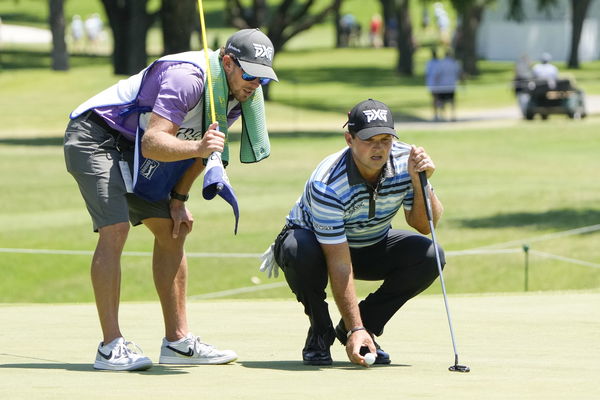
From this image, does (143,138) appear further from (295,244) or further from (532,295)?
(532,295)

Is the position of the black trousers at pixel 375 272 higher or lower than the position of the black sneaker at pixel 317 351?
higher

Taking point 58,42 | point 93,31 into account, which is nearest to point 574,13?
point 58,42

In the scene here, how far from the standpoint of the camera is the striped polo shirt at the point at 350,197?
6.41 meters

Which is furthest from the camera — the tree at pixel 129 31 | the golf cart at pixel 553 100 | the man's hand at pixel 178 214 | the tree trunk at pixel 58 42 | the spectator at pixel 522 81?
the tree trunk at pixel 58 42

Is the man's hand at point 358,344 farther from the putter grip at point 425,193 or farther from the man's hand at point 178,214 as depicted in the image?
the man's hand at point 178,214

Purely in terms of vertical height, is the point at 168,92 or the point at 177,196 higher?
the point at 168,92

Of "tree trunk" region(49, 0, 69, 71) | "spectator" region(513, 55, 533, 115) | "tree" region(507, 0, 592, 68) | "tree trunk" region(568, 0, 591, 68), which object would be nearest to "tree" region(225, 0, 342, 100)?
"spectator" region(513, 55, 533, 115)

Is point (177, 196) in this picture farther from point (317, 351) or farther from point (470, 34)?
point (470, 34)

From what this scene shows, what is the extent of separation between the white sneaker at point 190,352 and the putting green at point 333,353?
0.49 ft

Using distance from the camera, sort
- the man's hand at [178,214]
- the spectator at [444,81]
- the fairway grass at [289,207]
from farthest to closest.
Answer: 1. the spectator at [444,81]
2. the fairway grass at [289,207]
3. the man's hand at [178,214]

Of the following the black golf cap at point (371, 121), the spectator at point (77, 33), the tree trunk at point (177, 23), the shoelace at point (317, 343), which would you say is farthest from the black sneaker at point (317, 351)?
the spectator at point (77, 33)

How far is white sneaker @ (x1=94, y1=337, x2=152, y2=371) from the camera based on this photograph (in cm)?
631

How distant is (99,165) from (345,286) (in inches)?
53.5

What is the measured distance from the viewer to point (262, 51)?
251 inches
